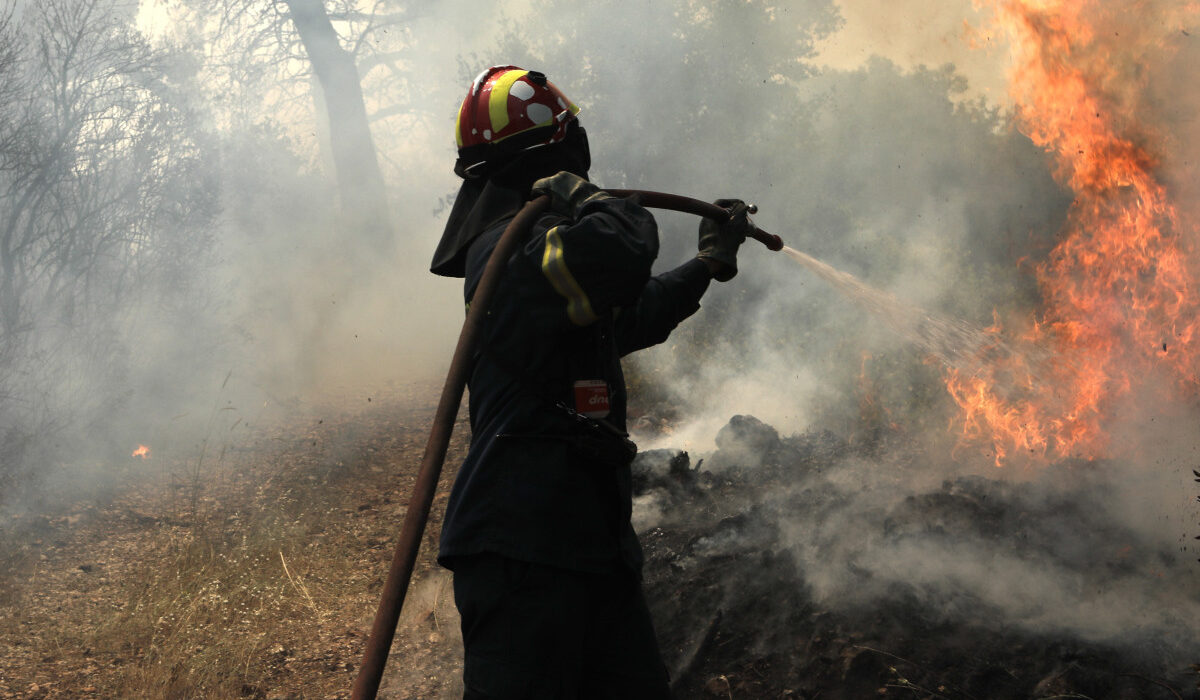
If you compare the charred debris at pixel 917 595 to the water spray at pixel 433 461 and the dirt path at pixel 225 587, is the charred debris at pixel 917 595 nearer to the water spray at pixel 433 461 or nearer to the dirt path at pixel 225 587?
the dirt path at pixel 225 587

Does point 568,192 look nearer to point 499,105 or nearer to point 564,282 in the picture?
point 564,282

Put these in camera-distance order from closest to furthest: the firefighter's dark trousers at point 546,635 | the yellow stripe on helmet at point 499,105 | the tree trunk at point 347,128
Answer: the firefighter's dark trousers at point 546,635, the yellow stripe on helmet at point 499,105, the tree trunk at point 347,128

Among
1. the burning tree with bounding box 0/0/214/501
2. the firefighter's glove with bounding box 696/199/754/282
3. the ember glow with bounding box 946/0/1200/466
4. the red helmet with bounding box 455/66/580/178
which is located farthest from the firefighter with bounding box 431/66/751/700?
the burning tree with bounding box 0/0/214/501

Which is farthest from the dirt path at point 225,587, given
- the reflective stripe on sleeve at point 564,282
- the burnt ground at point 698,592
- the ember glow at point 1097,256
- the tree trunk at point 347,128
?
the tree trunk at point 347,128

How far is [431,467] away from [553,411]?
0.34 metres

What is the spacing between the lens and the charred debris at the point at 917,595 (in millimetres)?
3098

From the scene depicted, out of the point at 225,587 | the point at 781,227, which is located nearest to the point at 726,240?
the point at 225,587

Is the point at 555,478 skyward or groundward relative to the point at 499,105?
groundward

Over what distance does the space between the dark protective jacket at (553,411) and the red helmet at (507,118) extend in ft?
1.07

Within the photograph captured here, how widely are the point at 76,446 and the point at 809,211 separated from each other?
755 cm

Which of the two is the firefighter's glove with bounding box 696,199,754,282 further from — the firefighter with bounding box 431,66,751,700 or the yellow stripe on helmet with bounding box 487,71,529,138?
the yellow stripe on helmet with bounding box 487,71,529,138

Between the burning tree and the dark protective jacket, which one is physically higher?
the burning tree

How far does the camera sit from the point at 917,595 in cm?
362

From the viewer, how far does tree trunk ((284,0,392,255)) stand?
14.3 metres
